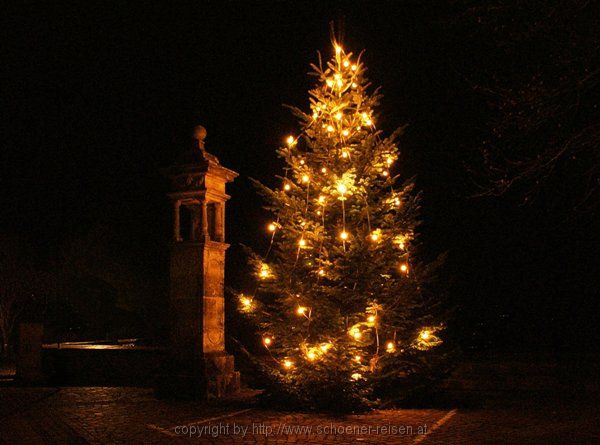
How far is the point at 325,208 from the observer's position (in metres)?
12.2

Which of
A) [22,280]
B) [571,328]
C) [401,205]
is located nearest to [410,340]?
[401,205]

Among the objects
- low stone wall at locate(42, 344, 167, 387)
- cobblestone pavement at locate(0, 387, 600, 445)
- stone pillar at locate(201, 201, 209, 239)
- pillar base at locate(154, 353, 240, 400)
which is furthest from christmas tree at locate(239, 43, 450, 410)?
low stone wall at locate(42, 344, 167, 387)

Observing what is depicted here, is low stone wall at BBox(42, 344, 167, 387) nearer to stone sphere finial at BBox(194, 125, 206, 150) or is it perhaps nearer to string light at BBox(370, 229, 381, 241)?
stone sphere finial at BBox(194, 125, 206, 150)

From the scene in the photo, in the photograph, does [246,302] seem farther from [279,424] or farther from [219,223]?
[279,424]

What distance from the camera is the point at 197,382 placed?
12648 millimetres

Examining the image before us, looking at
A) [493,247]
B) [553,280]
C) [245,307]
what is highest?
[493,247]

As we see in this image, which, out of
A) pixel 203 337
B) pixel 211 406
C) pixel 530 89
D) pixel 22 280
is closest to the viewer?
pixel 530 89

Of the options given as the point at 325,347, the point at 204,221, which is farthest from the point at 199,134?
the point at 325,347

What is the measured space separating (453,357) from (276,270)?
3580 mm

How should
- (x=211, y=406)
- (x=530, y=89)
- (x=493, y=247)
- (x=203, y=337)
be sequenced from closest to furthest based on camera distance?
1. (x=530, y=89)
2. (x=211, y=406)
3. (x=203, y=337)
4. (x=493, y=247)

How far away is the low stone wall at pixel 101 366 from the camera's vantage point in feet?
54.8

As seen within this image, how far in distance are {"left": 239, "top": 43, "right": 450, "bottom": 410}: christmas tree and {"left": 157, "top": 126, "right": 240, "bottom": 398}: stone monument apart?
4.46ft

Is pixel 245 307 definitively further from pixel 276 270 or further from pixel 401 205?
pixel 401 205

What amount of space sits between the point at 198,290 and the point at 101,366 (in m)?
5.46
